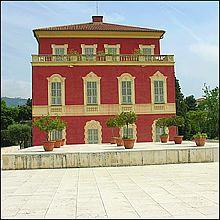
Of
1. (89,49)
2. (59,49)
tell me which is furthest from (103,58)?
(59,49)

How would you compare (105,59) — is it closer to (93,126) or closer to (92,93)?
(92,93)

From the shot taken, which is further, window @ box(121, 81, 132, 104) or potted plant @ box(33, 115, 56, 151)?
window @ box(121, 81, 132, 104)

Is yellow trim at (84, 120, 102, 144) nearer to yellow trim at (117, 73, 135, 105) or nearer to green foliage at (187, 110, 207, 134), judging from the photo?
yellow trim at (117, 73, 135, 105)

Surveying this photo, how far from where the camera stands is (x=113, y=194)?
7965 millimetres

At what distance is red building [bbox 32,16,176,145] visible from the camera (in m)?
25.9

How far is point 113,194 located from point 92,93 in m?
18.7

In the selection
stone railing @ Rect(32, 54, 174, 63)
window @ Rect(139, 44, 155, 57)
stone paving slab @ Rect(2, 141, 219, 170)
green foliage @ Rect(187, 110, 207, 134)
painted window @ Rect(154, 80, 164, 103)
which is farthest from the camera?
window @ Rect(139, 44, 155, 57)

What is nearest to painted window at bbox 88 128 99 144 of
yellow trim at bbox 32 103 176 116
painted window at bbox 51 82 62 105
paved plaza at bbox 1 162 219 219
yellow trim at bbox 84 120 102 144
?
yellow trim at bbox 84 120 102 144

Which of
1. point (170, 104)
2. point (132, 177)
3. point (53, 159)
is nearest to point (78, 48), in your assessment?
point (170, 104)

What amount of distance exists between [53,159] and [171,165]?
13.8 feet

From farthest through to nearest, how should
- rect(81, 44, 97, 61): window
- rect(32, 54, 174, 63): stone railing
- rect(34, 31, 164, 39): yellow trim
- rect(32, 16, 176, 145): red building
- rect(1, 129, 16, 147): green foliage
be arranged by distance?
rect(81, 44, 97, 61): window, rect(34, 31, 164, 39): yellow trim, rect(32, 54, 174, 63): stone railing, rect(32, 16, 176, 145): red building, rect(1, 129, 16, 147): green foliage

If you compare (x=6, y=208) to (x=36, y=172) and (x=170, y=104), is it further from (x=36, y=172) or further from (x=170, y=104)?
(x=170, y=104)

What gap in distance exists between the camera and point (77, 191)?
335 inches

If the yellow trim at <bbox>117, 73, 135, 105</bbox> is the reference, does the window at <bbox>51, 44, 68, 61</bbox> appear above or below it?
above
